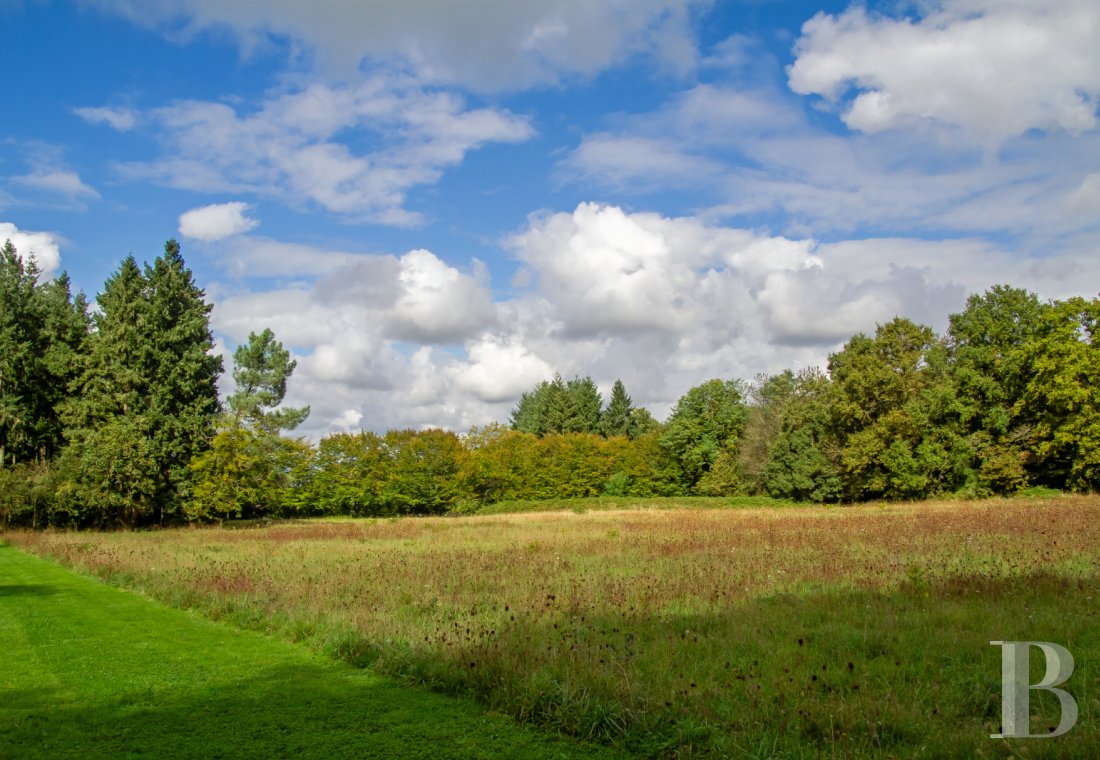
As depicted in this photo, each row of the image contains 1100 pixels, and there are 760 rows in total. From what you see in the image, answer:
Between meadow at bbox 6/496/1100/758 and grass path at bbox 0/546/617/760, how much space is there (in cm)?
56

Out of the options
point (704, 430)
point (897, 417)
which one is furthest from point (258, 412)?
point (897, 417)

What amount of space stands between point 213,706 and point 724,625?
6276 mm

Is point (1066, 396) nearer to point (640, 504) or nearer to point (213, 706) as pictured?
point (640, 504)

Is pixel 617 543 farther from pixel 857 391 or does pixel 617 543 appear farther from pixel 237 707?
pixel 857 391

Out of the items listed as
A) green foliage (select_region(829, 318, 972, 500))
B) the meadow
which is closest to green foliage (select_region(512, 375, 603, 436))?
green foliage (select_region(829, 318, 972, 500))

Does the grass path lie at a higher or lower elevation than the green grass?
higher

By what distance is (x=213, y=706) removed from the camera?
7.03 m

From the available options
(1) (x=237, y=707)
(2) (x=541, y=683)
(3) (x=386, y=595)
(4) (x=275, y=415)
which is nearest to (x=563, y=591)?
(3) (x=386, y=595)

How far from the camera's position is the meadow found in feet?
19.1

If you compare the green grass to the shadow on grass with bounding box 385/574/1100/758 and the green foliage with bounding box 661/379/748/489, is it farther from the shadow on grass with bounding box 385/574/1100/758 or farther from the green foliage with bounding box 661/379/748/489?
the shadow on grass with bounding box 385/574/1100/758

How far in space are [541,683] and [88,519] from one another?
4650 centimetres

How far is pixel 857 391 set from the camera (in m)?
50.9

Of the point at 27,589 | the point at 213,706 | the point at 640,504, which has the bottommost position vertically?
the point at 640,504

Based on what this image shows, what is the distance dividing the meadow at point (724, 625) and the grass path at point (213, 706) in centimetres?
56
